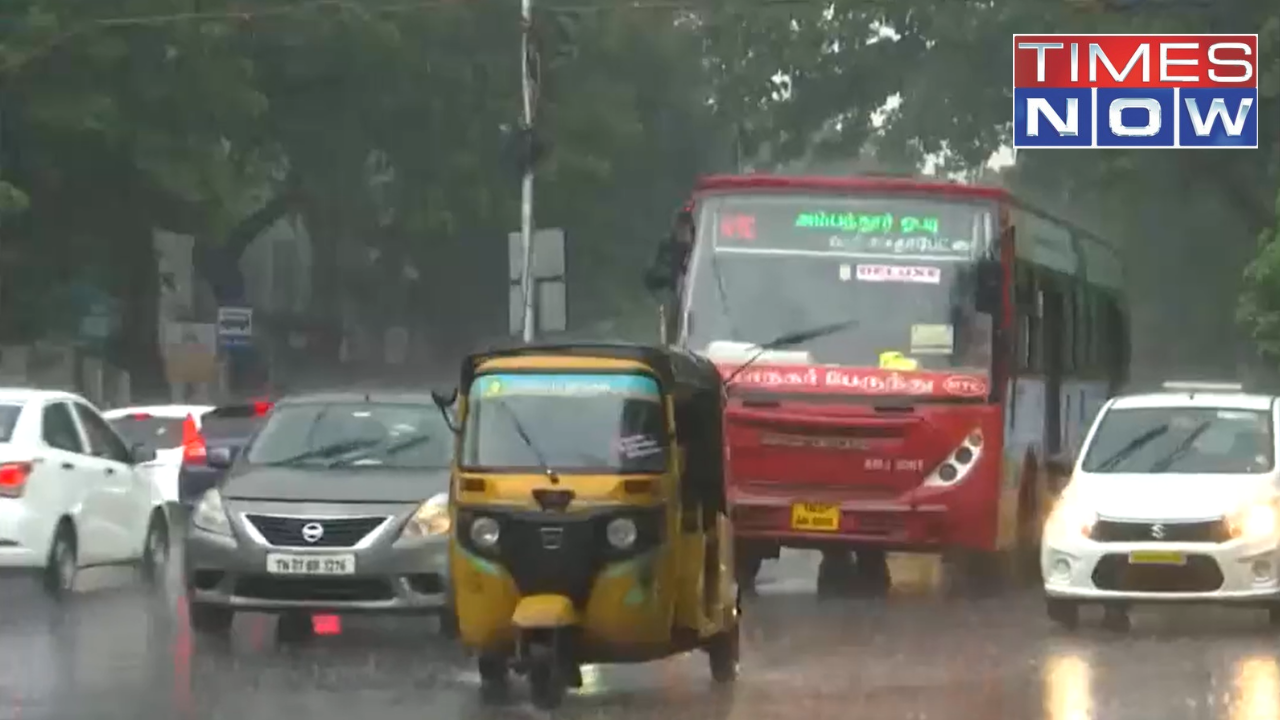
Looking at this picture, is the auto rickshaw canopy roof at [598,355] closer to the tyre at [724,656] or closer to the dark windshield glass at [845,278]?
the tyre at [724,656]

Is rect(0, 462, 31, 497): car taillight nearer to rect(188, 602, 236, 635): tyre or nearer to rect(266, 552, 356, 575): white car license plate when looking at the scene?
rect(188, 602, 236, 635): tyre

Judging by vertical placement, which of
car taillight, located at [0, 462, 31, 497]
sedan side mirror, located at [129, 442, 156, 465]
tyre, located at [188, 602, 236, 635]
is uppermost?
car taillight, located at [0, 462, 31, 497]

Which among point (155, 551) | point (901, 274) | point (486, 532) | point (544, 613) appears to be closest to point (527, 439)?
point (486, 532)

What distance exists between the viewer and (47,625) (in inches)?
771

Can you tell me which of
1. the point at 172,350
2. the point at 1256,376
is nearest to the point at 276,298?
the point at 172,350

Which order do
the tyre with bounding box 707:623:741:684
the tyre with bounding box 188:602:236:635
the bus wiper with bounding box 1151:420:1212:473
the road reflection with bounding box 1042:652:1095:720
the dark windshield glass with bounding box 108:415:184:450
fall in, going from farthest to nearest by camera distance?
the dark windshield glass with bounding box 108:415:184:450, the bus wiper with bounding box 1151:420:1212:473, the tyre with bounding box 188:602:236:635, the tyre with bounding box 707:623:741:684, the road reflection with bounding box 1042:652:1095:720

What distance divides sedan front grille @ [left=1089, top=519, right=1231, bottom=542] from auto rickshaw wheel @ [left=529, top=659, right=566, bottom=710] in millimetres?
6025

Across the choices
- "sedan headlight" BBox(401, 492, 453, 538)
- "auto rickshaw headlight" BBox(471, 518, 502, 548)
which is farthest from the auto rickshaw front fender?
"sedan headlight" BBox(401, 492, 453, 538)

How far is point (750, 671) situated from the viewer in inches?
650

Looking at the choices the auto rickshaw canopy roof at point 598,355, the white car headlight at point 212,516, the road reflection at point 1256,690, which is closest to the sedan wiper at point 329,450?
the white car headlight at point 212,516

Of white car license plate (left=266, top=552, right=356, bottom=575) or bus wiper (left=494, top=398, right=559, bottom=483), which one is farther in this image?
white car license plate (left=266, top=552, right=356, bottom=575)

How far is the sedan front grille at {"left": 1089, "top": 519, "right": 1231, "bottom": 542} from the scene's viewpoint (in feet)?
62.5

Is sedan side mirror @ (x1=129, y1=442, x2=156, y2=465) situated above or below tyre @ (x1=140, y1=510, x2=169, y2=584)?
above

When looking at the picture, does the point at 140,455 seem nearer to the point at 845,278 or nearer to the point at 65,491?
the point at 65,491
